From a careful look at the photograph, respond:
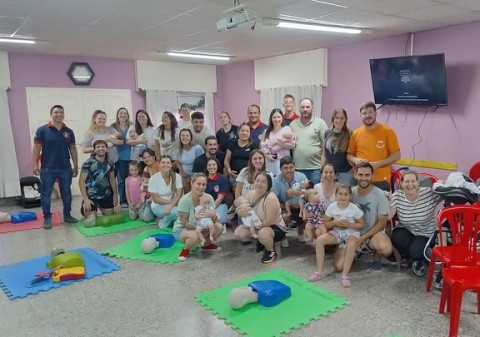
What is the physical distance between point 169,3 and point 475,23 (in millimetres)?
3517

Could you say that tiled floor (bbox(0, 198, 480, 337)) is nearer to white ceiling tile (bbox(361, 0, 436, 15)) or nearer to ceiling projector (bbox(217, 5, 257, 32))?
ceiling projector (bbox(217, 5, 257, 32))

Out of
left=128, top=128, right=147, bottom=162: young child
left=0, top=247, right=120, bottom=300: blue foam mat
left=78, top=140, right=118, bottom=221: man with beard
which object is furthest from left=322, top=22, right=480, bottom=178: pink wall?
left=0, top=247, right=120, bottom=300: blue foam mat

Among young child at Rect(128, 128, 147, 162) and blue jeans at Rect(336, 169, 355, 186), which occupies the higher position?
Answer: young child at Rect(128, 128, 147, 162)

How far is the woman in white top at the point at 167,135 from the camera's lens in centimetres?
521

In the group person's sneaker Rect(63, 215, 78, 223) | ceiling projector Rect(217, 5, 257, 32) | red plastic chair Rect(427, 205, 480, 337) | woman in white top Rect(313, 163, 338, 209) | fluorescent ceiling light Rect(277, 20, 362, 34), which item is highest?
fluorescent ceiling light Rect(277, 20, 362, 34)

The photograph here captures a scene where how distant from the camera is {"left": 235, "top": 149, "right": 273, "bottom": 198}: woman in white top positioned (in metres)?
4.05

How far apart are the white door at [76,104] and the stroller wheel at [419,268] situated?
5.72 m

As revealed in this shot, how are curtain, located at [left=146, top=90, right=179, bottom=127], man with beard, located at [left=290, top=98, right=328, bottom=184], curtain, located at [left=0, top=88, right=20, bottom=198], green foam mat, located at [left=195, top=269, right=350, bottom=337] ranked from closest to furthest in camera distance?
1. green foam mat, located at [left=195, top=269, right=350, bottom=337]
2. man with beard, located at [left=290, top=98, right=328, bottom=184]
3. curtain, located at [left=0, top=88, right=20, bottom=198]
4. curtain, located at [left=146, top=90, right=179, bottom=127]

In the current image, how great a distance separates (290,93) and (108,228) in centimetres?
391

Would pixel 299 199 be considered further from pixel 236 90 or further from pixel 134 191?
pixel 236 90

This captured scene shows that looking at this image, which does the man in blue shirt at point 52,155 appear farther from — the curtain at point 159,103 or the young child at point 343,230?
the young child at point 343,230

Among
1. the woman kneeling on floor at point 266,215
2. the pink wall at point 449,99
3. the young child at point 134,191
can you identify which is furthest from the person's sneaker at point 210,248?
the pink wall at point 449,99

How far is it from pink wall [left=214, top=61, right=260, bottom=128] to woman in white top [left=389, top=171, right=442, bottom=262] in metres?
4.89

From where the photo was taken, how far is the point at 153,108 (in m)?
7.73
